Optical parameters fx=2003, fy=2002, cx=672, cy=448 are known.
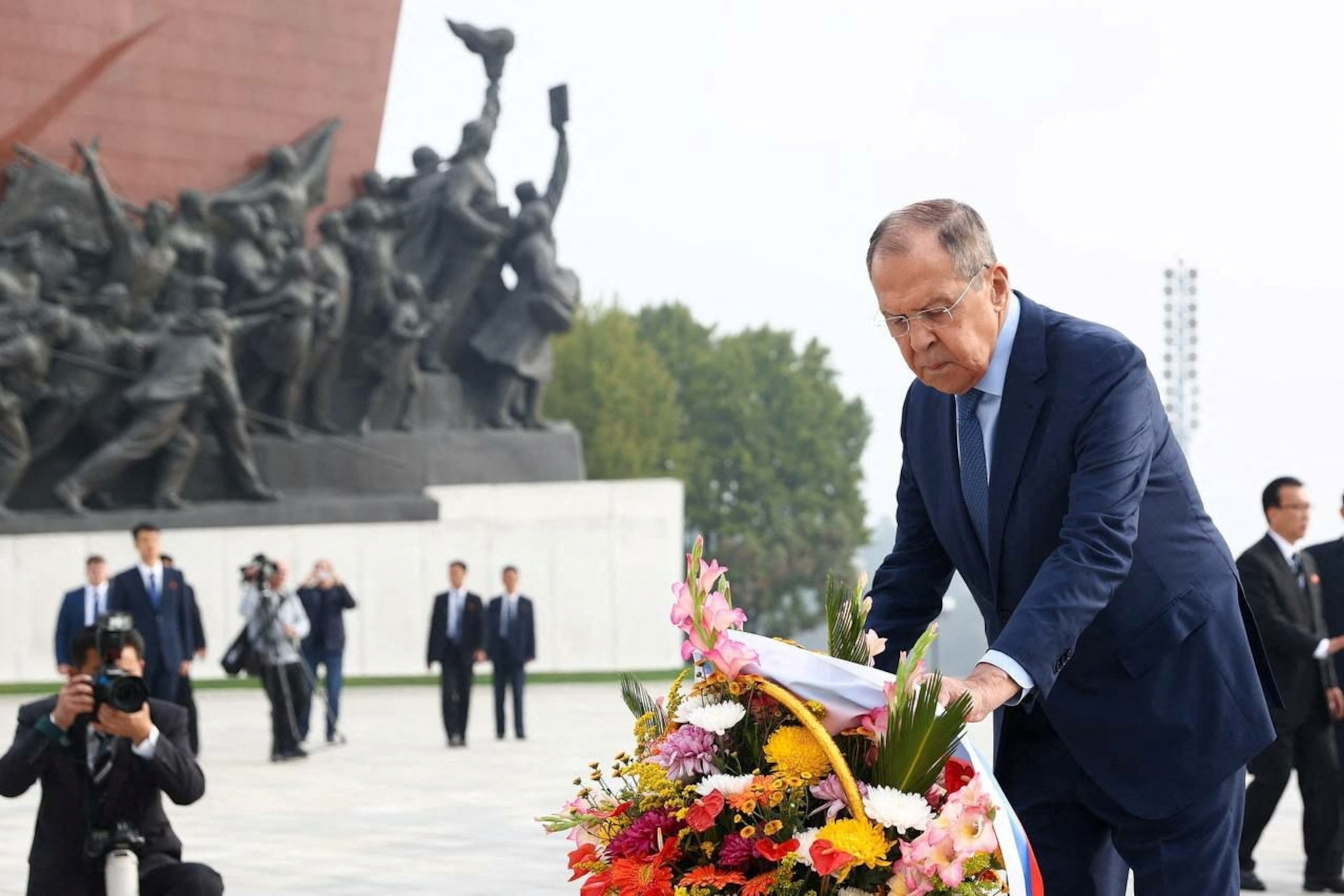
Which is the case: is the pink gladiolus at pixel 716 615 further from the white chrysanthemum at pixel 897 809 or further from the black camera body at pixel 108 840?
the black camera body at pixel 108 840

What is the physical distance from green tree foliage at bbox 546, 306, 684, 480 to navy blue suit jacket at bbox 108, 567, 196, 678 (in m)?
35.4

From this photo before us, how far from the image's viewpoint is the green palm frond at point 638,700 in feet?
8.39

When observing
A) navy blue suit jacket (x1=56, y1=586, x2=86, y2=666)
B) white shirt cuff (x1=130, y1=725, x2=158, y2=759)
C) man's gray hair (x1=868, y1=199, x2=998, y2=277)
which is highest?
man's gray hair (x1=868, y1=199, x2=998, y2=277)

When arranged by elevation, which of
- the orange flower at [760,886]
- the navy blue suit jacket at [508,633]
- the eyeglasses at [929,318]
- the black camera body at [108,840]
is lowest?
the navy blue suit jacket at [508,633]

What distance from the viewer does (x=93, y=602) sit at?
13.4 metres

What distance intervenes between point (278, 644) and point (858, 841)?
12.2 meters

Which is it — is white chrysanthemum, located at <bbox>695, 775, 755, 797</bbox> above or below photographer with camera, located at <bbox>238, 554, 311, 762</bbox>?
above

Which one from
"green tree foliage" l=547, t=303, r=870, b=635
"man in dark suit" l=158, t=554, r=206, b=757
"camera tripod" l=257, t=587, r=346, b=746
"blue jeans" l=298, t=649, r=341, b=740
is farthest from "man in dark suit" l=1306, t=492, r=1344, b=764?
"green tree foliage" l=547, t=303, r=870, b=635

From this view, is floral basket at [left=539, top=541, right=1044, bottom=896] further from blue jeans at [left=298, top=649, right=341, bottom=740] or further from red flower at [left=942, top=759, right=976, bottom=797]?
blue jeans at [left=298, top=649, right=341, bottom=740]

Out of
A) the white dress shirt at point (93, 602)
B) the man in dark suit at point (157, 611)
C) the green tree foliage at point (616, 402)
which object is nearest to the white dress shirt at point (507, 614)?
the white dress shirt at point (93, 602)

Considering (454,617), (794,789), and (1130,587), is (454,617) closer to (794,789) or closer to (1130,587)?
(1130,587)

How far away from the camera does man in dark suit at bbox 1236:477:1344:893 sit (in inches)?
307

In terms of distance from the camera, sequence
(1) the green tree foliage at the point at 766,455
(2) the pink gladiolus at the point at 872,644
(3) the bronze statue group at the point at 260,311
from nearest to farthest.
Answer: (2) the pink gladiolus at the point at 872,644, (3) the bronze statue group at the point at 260,311, (1) the green tree foliage at the point at 766,455

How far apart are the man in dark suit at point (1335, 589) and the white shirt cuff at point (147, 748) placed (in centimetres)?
499
